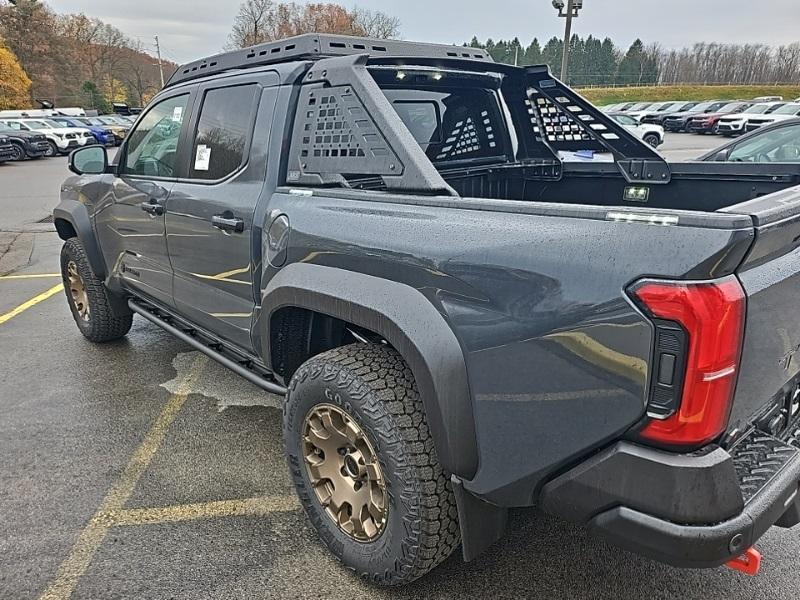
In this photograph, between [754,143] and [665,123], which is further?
[665,123]

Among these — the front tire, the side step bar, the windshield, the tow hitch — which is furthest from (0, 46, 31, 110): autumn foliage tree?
the tow hitch

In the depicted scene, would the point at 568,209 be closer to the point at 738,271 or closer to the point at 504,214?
the point at 504,214

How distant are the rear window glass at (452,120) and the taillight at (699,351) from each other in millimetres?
2017

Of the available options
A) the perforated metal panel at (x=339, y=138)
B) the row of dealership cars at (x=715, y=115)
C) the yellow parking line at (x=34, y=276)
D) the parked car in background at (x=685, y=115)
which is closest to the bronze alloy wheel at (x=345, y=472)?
the perforated metal panel at (x=339, y=138)

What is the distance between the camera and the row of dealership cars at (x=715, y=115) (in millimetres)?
28766

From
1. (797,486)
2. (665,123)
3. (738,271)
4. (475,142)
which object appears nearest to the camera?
(738,271)

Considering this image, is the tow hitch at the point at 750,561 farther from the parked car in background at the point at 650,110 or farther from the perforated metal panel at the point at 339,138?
the parked car in background at the point at 650,110

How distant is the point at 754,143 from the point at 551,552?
634cm

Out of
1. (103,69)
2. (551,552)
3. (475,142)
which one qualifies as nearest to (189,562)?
(551,552)

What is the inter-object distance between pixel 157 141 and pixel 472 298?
2778mm

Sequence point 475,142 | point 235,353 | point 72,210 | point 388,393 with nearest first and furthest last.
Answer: point 388,393
point 235,353
point 475,142
point 72,210

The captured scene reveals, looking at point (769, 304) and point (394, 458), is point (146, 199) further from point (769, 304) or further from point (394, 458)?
point (769, 304)

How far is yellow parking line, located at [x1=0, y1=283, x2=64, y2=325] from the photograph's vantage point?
578 cm

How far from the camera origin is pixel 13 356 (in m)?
4.77
